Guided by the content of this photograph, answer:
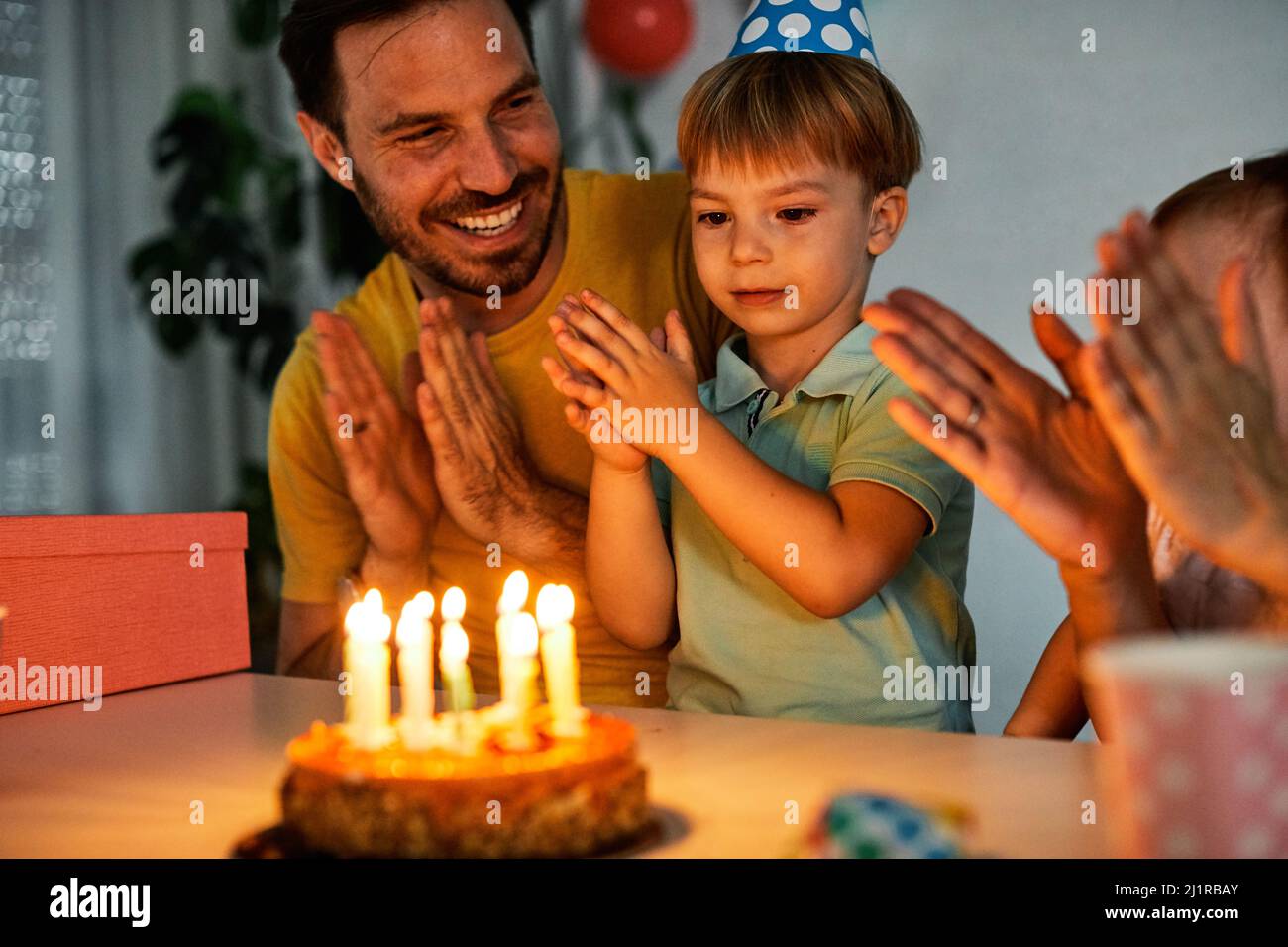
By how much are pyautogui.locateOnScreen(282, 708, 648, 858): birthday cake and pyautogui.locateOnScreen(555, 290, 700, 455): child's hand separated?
59cm

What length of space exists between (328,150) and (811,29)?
0.80 metres

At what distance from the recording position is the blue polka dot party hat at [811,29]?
142 cm

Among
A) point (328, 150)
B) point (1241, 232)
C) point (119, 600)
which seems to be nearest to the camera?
point (1241, 232)

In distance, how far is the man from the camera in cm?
171

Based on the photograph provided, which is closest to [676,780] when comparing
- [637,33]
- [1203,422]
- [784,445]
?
[1203,422]

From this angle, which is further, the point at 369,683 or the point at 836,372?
the point at 836,372

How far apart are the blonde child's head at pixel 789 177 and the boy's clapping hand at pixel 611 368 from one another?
0.46 feet

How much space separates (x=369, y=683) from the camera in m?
0.71

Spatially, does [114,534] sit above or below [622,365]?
below

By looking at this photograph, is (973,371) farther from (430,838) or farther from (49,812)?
(49,812)

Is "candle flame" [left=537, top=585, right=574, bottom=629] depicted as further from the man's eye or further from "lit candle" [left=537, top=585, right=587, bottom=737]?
the man's eye

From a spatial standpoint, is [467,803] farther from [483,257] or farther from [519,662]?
[483,257]

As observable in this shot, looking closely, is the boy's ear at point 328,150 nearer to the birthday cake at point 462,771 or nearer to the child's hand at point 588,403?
the child's hand at point 588,403
